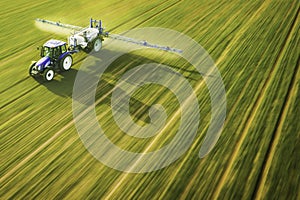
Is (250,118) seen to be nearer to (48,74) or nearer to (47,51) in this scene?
(48,74)

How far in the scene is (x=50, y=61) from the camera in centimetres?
1180

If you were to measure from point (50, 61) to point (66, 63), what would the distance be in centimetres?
73

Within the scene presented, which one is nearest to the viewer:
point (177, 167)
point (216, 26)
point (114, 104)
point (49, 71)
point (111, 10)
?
point (177, 167)

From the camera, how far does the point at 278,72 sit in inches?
496

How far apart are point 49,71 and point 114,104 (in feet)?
10.3

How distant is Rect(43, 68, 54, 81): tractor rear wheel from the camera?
11.5 m

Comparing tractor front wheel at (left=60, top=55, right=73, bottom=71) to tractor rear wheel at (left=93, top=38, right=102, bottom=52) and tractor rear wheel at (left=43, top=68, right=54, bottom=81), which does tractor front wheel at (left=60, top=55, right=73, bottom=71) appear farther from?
tractor rear wheel at (left=93, top=38, right=102, bottom=52)

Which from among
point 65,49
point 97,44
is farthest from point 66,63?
point 97,44

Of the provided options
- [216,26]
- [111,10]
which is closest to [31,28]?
[111,10]

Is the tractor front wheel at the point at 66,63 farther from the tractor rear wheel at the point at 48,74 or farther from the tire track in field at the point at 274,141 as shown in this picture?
the tire track in field at the point at 274,141

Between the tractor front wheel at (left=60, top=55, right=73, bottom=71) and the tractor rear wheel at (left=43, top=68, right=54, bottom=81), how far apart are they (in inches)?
21.2

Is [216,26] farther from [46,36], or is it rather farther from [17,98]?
[17,98]

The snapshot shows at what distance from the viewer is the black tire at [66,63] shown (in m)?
12.1

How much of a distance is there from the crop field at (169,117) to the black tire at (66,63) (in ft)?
0.76
